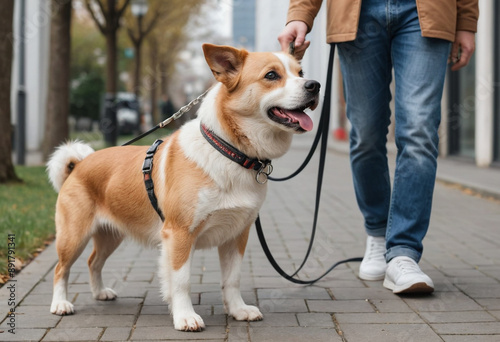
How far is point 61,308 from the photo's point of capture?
3.49 metres

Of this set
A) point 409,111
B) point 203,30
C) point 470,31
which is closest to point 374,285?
point 409,111

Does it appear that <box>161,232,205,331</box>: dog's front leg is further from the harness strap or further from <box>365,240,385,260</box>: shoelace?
<box>365,240,385,260</box>: shoelace

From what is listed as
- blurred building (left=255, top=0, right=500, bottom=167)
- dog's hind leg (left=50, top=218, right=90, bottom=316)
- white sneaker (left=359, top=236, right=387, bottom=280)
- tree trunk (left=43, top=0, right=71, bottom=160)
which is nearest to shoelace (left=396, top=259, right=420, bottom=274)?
white sneaker (left=359, top=236, right=387, bottom=280)

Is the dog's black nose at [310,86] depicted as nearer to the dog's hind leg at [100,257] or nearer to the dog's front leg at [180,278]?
the dog's front leg at [180,278]

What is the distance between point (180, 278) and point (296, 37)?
1645 millimetres

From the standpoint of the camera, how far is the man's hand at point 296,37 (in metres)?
3.82

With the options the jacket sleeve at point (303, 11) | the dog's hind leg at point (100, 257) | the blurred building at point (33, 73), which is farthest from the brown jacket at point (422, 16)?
the blurred building at point (33, 73)

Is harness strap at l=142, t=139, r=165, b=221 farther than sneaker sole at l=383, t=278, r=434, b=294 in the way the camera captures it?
No

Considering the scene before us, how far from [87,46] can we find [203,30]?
36.5 ft

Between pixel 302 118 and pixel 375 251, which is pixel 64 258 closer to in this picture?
pixel 302 118

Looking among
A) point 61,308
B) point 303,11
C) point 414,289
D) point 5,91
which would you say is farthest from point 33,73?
point 414,289

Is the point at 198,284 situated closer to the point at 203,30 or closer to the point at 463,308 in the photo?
the point at 463,308

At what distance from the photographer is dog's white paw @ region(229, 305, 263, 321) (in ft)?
11.1

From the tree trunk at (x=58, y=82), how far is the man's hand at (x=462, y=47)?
9898mm
